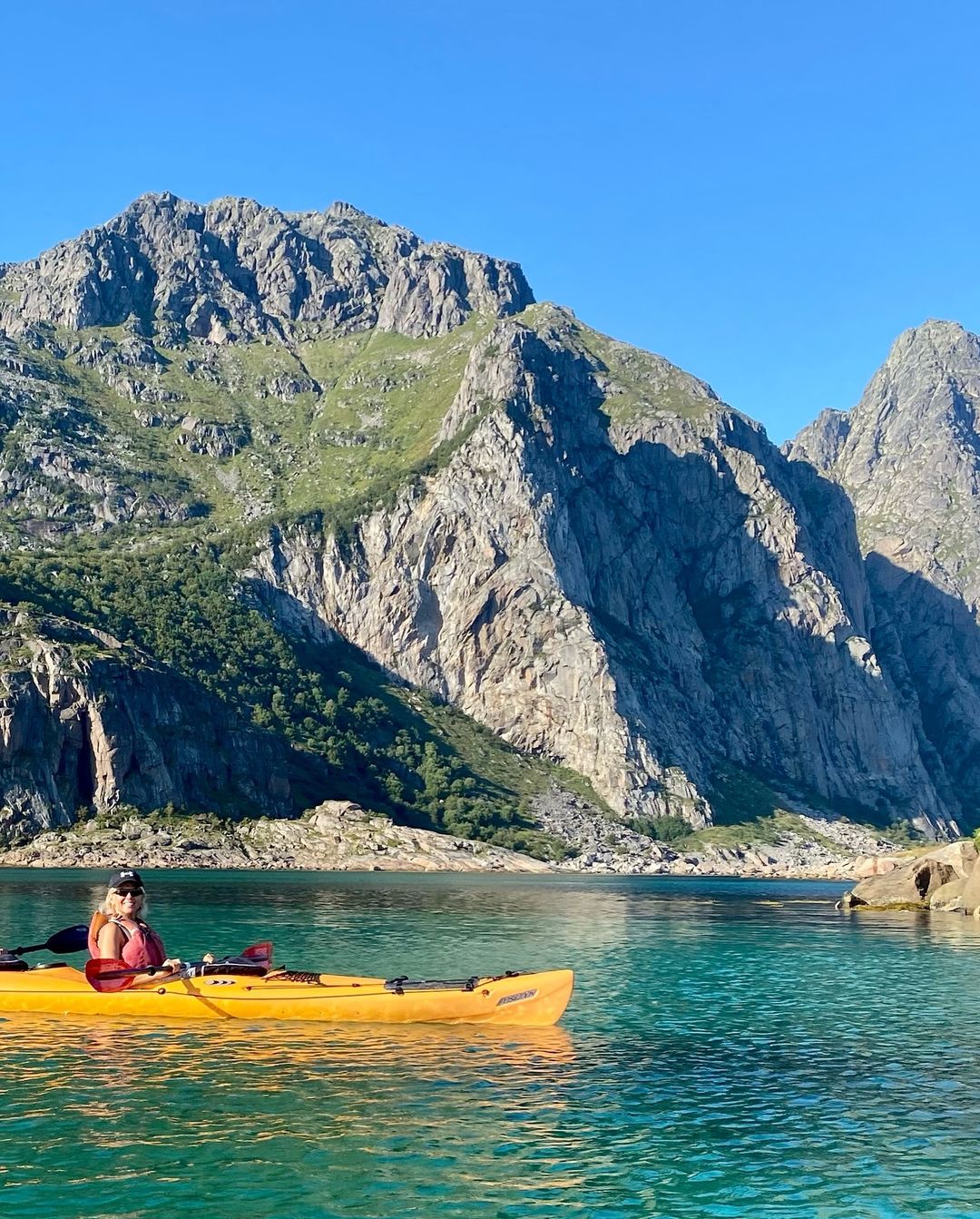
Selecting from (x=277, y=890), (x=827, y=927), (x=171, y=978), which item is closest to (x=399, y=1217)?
(x=171, y=978)

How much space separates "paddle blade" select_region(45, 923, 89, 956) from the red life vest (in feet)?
8.90

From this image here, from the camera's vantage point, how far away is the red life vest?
117ft

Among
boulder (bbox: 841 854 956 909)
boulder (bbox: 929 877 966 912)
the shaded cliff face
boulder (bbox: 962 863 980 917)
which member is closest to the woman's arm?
boulder (bbox: 962 863 980 917)

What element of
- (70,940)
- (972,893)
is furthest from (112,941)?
(972,893)

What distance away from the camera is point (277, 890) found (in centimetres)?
11588

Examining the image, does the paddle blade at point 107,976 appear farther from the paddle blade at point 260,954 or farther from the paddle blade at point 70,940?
the paddle blade at point 260,954

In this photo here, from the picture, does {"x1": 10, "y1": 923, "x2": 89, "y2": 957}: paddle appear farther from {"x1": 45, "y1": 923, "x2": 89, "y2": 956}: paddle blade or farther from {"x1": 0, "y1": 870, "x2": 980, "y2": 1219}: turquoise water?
{"x1": 0, "y1": 870, "x2": 980, "y2": 1219}: turquoise water

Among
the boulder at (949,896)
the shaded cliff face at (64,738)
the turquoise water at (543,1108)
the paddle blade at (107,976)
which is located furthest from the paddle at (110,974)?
the shaded cliff face at (64,738)

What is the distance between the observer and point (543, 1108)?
26.0 m

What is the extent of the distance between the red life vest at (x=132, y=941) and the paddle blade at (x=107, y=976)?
353 millimetres

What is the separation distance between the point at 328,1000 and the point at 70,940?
9.51 metres

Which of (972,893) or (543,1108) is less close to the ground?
(543,1108)

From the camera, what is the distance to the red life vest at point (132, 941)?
35688 mm

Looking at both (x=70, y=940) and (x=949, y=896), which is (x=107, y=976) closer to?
(x=70, y=940)
